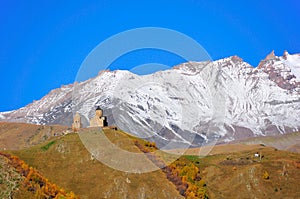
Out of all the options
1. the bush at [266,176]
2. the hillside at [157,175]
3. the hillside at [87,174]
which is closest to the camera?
the hillside at [87,174]

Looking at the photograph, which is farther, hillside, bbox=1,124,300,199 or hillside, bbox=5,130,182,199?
hillside, bbox=1,124,300,199

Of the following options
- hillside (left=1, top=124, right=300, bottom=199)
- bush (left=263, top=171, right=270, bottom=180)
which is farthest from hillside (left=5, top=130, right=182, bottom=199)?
bush (left=263, top=171, right=270, bottom=180)

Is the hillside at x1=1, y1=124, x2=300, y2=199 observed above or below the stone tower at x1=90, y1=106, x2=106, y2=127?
below

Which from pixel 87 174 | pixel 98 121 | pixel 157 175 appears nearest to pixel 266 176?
pixel 157 175

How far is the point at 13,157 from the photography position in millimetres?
140250

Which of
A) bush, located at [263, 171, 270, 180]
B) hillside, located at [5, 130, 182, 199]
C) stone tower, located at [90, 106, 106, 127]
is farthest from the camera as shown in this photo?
stone tower, located at [90, 106, 106, 127]

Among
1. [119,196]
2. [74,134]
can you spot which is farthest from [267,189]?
[74,134]

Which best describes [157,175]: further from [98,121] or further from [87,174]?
[98,121]

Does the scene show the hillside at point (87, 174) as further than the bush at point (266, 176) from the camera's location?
No

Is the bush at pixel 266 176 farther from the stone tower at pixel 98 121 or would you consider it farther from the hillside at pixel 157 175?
the stone tower at pixel 98 121

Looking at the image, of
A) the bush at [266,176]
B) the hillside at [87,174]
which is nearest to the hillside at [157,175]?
the hillside at [87,174]

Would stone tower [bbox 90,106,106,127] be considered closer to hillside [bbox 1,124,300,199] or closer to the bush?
hillside [bbox 1,124,300,199]

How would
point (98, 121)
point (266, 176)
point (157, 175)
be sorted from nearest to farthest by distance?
point (157, 175) → point (266, 176) → point (98, 121)

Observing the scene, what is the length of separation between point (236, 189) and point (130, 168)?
32.0 metres
